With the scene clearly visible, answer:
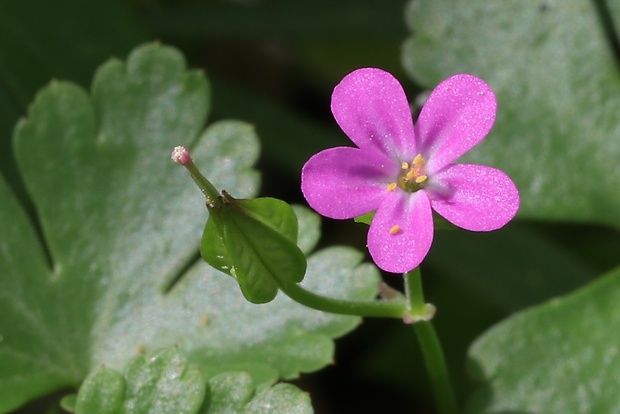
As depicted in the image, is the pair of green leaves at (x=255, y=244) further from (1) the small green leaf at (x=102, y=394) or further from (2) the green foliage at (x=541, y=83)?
(2) the green foliage at (x=541, y=83)

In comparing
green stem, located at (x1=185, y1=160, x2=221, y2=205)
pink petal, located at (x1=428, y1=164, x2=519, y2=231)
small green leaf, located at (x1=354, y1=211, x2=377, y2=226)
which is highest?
green stem, located at (x1=185, y1=160, x2=221, y2=205)

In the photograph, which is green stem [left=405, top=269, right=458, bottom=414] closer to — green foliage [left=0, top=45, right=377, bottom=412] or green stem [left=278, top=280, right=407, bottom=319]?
green stem [left=278, top=280, right=407, bottom=319]

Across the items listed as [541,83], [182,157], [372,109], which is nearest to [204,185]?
[182,157]

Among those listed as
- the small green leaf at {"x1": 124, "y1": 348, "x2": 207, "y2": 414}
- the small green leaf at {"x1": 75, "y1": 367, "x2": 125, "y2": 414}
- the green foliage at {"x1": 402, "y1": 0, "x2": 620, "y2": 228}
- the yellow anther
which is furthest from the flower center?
the green foliage at {"x1": 402, "y1": 0, "x2": 620, "y2": 228}

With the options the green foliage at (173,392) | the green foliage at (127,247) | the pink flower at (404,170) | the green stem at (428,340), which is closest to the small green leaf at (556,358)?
the green stem at (428,340)

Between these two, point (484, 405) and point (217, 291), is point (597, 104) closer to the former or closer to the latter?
point (484, 405)

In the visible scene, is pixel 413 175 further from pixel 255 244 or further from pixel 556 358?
pixel 556 358

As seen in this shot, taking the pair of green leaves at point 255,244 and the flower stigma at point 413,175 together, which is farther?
the flower stigma at point 413,175
